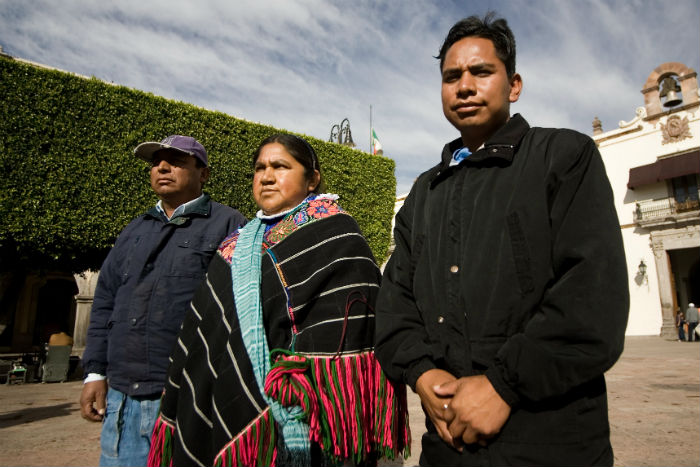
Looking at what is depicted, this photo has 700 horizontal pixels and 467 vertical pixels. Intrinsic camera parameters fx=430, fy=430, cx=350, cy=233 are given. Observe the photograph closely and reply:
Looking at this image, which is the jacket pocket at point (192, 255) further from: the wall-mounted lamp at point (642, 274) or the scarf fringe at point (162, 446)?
the wall-mounted lamp at point (642, 274)

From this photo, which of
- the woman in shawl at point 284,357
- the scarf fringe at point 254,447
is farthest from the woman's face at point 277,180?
the scarf fringe at point 254,447

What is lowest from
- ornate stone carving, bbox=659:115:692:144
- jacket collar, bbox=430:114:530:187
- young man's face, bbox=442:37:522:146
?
jacket collar, bbox=430:114:530:187

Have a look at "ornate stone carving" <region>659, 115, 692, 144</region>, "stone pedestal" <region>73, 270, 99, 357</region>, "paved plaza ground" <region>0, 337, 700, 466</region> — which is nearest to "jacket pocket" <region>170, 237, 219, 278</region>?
"paved plaza ground" <region>0, 337, 700, 466</region>

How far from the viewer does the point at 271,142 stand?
2.31 metres

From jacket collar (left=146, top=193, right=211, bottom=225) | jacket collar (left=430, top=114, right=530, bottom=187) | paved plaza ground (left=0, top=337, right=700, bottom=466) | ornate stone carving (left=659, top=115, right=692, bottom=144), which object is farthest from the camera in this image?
ornate stone carving (left=659, top=115, right=692, bottom=144)

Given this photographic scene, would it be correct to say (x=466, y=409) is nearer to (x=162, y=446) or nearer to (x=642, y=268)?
(x=162, y=446)

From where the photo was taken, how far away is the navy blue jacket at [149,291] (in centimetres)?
228

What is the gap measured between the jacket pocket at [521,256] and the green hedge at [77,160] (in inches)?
396

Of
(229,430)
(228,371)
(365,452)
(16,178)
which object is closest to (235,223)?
(228,371)

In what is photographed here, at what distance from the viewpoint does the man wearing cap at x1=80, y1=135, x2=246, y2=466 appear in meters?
2.23

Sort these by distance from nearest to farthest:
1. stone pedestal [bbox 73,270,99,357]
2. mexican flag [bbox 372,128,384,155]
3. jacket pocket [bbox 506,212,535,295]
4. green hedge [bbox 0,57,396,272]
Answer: jacket pocket [bbox 506,212,535,295] → green hedge [bbox 0,57,396,272] → stone pedestal [bbox 73,270,99,357] → mexican flag [bbox 372,128,384,155]

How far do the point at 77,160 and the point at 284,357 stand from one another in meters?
9.51

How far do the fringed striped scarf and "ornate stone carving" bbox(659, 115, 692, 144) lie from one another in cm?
2267

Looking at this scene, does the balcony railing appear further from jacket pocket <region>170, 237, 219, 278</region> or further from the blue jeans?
the blue jeans
